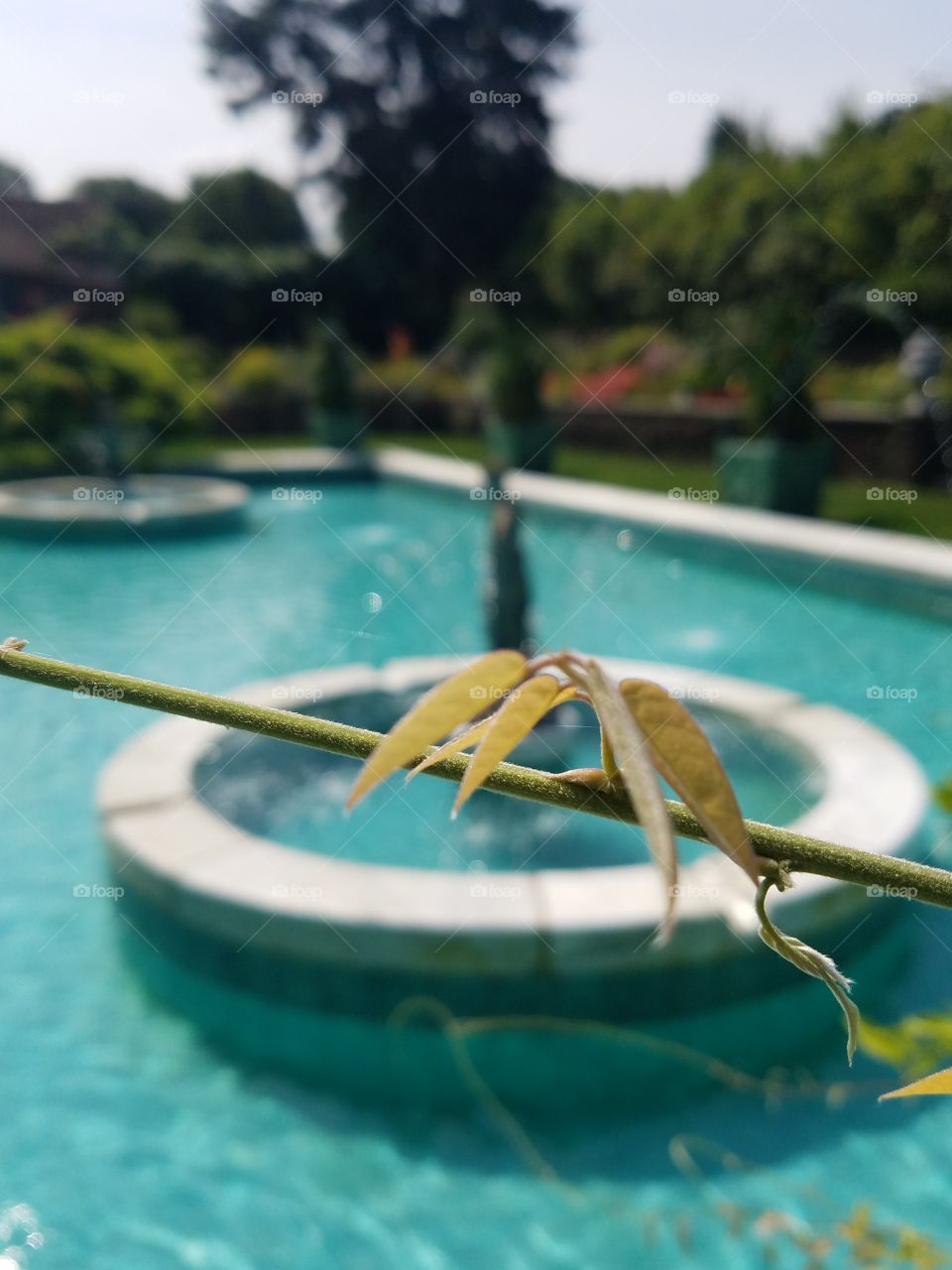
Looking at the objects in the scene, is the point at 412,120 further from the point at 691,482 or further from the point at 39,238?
the point at 691,482

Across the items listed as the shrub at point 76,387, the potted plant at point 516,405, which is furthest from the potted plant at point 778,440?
the shrub at point 76,387

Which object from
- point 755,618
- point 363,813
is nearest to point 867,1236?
point 363,813

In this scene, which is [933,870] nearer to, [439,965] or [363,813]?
[439,965]

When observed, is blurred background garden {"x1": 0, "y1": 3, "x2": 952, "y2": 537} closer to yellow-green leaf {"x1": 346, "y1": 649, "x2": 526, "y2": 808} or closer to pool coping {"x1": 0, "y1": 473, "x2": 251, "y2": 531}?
pool coping {"x1": 0, "y1": 473, "x2": 251, "y2": 531}

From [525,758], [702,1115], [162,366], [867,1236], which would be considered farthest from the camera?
[162,366]

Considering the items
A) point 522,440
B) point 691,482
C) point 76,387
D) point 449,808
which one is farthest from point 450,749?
point 522,440
